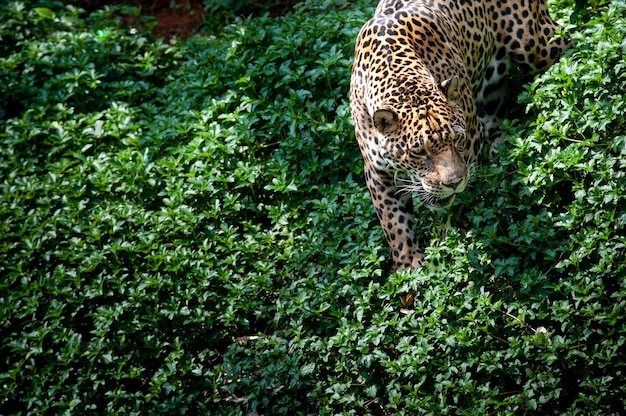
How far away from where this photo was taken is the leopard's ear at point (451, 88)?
232 inches

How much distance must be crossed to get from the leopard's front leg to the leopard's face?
0.43 m

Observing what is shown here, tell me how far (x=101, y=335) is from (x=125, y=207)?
1.51 meters

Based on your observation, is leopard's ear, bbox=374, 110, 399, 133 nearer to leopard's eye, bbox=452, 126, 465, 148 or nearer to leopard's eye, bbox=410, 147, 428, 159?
leopard's eye, bbox=410, 147, 428, 159

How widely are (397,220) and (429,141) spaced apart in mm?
961

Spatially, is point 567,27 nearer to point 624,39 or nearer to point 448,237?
point 624,39

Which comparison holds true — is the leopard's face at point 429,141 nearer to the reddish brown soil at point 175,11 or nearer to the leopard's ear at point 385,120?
the leopard's ear at point 385,120

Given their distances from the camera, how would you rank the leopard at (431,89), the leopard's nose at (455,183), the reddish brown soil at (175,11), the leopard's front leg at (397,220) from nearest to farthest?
the leopard's nose at (455,183)
the leopard at (431,89)
the leopard's front leg at (397,220)
the reddish brown soil at (175,11)

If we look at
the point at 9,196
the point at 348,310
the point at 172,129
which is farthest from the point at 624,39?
the point at 9,196

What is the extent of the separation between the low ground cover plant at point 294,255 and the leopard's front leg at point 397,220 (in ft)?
0.53

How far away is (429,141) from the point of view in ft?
18.7

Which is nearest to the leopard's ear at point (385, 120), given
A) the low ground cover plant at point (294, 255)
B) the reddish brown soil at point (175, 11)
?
the low ground cover plant at point (294, 255)

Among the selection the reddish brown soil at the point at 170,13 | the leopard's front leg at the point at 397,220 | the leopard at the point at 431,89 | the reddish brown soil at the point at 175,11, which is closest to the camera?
the leopard at the point at 431,89

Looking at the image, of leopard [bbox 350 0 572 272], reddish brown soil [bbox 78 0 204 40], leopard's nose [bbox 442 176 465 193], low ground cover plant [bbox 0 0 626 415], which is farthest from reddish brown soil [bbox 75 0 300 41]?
leopard's nose [bbox 442 176 465 193]

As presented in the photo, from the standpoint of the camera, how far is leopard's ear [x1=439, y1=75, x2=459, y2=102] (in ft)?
19.3
